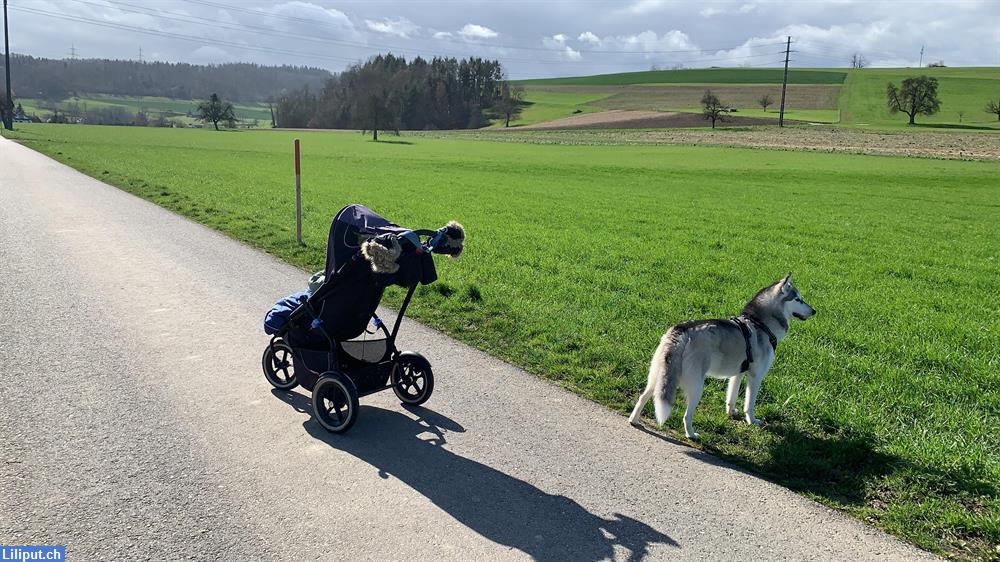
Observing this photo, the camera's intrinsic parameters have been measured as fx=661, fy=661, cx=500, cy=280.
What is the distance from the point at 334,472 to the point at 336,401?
2.70 feet

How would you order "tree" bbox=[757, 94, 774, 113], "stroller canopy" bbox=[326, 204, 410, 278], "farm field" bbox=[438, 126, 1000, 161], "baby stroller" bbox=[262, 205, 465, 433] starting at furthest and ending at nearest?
"tree" bbox=[757, 94, 774, 113] → "farm field" bbox=[438, 126, 1000, 161] → "stroller canopy" bbox=[326, 204, 410, 278] → "baby stroller" bbox=[262, 205, 465, 433]

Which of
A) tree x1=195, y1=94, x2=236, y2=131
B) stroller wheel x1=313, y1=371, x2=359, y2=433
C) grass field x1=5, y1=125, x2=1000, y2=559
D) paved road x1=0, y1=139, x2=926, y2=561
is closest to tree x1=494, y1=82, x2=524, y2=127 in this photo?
tree x1=195, y1=94, x2=236, y2=131

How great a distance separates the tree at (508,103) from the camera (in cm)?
13662

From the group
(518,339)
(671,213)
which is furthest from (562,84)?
(518,339)

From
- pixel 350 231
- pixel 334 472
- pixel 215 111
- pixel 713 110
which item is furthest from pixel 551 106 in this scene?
pixel 334 472

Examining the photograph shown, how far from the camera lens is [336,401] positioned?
17.3 feet

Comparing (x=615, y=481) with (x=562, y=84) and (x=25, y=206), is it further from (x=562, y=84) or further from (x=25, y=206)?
(x=562, y=84)

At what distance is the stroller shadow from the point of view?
381 centimetres

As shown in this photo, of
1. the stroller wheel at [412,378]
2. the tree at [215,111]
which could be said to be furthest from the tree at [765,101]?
the stroller wheel at [412,378]

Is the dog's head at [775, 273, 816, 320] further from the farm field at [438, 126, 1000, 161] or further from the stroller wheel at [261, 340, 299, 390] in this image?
the farm field at [438, 126, 1000, 161]

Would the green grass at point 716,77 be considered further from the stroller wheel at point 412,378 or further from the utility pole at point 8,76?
the stroller wheel at point 412,378

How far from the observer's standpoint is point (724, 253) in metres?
13.1

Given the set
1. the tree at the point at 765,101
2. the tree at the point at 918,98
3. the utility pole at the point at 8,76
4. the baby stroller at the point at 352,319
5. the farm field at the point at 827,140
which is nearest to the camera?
the baby stroller at the point at 352,319

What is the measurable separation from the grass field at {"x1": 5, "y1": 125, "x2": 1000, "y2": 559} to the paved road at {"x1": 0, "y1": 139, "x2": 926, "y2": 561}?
406 millimetres
